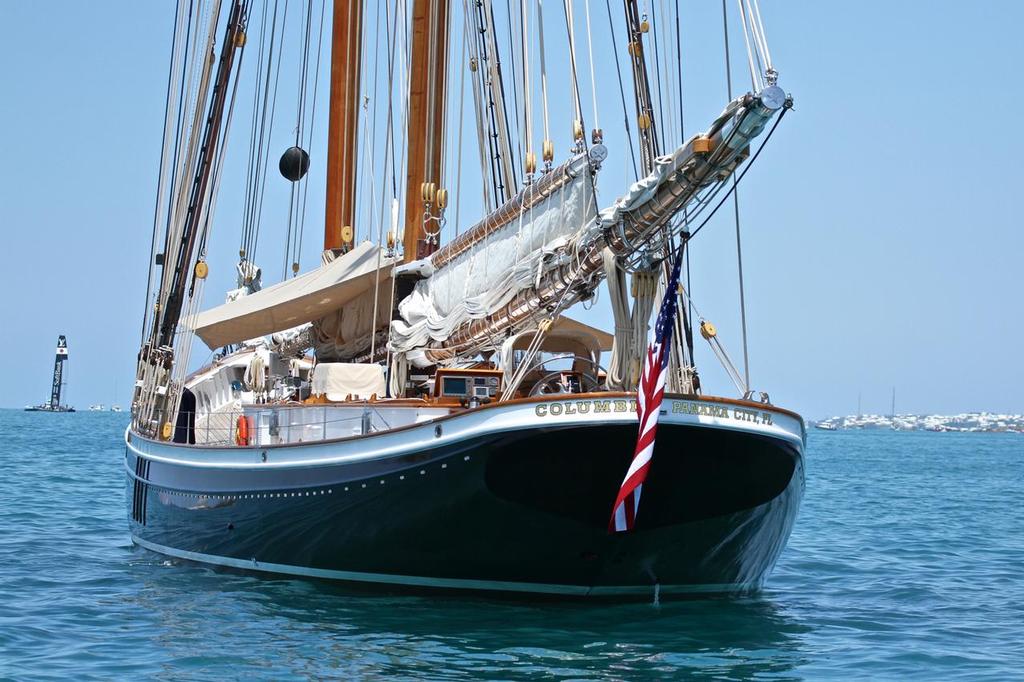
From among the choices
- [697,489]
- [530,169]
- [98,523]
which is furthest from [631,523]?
[98,523]

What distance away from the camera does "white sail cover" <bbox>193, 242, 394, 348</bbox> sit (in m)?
24.4

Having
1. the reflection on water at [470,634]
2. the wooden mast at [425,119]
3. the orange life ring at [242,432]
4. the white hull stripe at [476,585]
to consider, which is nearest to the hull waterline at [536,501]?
the white hull stripe at [476,585]

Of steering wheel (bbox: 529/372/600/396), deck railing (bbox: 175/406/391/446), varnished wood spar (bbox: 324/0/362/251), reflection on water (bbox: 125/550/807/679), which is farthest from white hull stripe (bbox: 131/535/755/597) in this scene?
varnished wood spar (bbox: 324/0/362/251)

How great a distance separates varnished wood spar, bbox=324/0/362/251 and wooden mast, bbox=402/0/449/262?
7.56ft

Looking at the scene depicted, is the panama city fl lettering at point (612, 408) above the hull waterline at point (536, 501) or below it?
above

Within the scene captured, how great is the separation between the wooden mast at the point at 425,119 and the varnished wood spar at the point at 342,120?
230 centimetres

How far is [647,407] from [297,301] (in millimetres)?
9285

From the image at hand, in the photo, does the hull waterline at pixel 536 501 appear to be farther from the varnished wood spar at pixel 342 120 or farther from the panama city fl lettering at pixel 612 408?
the varnished wood spar at pixel 342 120

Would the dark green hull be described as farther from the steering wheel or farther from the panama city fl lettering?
the steering wheel

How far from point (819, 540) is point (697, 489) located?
1455 cm

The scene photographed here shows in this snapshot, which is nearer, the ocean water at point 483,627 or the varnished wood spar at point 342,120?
the ocean water at point 483,627

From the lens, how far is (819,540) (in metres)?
31.7

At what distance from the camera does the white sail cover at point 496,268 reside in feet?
66.0

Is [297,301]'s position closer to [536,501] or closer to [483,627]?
[536,501]
